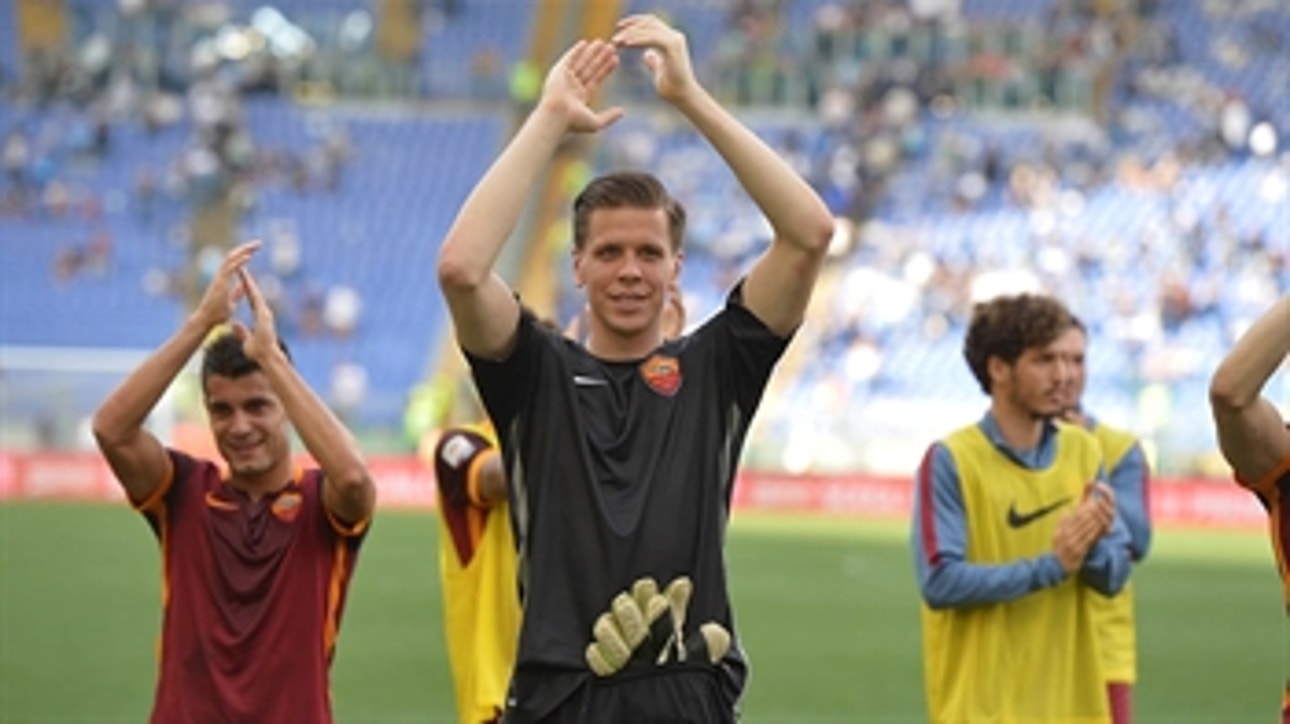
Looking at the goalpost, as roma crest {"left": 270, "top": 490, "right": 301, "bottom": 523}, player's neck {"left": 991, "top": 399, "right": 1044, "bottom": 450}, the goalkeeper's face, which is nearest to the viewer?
the goalkeeper's face

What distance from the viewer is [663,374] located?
16.7ft

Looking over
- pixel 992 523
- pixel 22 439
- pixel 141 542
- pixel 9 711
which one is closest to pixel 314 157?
pixel 22 439

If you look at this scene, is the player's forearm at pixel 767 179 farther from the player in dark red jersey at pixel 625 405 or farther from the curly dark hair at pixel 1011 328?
the curly dark hair at pixel 1011 328

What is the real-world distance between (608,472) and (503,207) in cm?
59

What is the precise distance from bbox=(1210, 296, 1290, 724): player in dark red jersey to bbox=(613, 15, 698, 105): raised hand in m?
1.44

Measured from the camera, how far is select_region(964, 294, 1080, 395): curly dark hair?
24.3ft

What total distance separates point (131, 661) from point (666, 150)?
2731 cm

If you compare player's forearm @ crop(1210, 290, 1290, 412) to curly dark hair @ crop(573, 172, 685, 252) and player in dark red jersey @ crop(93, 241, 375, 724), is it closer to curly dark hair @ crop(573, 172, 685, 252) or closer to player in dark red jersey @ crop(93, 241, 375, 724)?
curly dark hair @ crop(573, 172, 685, 252)

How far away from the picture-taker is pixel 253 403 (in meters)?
6.59

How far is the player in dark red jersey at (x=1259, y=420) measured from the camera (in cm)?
543

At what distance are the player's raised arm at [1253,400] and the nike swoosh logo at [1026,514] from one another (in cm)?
165

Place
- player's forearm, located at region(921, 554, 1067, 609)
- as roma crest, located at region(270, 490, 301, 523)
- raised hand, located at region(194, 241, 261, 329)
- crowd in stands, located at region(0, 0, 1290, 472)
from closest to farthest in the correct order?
raised hand, located at region(194, 241, 261, 329) < as roma crest, located at region(270, 490, 301, 523) < player's forearm, located at region(921, 554, 1067, 609) < crowd in stands, located at region(0, 0, 1290, 472)

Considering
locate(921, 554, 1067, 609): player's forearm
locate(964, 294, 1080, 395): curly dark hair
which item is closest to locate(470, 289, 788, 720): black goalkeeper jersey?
locate(921, 554, 1067, 609): player's forearm

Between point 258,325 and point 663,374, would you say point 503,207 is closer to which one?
point 663,374
